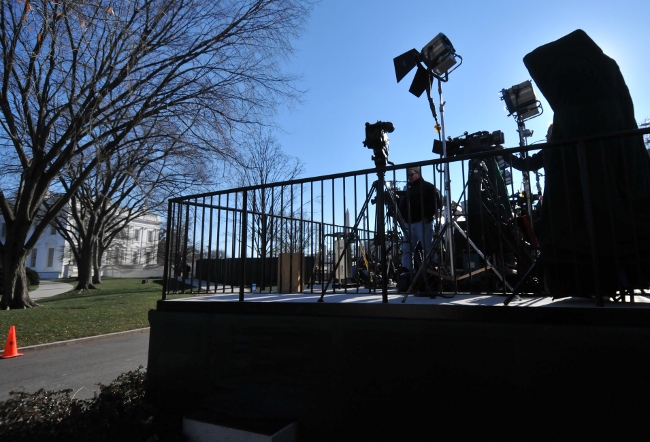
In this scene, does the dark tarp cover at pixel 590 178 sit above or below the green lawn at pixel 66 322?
above

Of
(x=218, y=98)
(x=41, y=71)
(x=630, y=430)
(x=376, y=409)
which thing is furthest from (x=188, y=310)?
(x=41, y=71)

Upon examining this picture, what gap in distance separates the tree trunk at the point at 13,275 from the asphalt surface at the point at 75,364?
22.8 feet

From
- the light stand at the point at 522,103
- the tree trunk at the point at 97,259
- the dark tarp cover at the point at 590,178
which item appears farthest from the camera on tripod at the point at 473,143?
the tree trunk at the point at 97,259

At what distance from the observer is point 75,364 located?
7551 millimetres

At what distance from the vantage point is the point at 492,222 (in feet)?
14.1

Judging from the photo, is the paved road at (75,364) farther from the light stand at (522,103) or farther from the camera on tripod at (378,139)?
the light stand at (522,103)

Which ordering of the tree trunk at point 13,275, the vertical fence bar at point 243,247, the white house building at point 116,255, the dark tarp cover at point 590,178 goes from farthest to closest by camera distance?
the white house building at point 116,255
the tree trunk at point 13,275
the vertical fence bar at point 243,247
the dark tarp cover at point 590,178

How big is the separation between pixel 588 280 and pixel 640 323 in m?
0.70

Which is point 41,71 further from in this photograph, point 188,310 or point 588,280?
point 588,280

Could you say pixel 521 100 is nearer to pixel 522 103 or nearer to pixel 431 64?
pixel 522 103

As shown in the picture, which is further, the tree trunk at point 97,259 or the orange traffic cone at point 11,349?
the tree trunk at point 97,259

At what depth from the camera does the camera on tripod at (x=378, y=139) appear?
14.3 ft

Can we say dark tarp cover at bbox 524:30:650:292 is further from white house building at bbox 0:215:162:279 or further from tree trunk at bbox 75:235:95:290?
white house building at bbox 0:215:162:279

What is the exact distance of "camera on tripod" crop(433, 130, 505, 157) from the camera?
4754 mm
